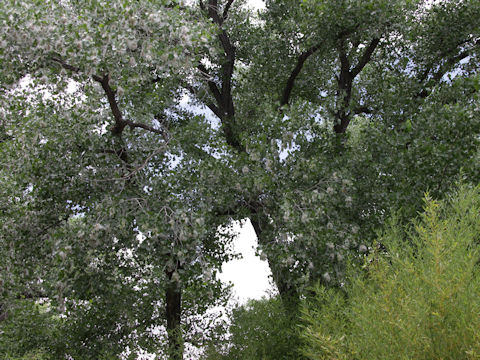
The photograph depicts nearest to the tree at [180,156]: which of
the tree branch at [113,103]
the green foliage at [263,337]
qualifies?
the tree branch at [113,103]

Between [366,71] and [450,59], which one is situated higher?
[366,71]

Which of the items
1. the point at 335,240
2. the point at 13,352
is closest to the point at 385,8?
the point at 335,240

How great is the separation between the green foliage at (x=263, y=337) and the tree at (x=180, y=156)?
0.58 m

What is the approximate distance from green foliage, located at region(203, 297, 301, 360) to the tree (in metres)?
0.58

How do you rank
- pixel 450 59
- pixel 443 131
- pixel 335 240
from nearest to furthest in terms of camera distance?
pixel 335 240 → pixel 443 131 → pixel 450 59

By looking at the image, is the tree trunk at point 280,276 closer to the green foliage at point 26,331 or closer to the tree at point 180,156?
the tree at point 180,156

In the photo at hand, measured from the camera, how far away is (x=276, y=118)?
9.00 m

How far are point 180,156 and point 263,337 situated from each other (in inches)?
158

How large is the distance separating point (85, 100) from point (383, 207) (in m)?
6.55

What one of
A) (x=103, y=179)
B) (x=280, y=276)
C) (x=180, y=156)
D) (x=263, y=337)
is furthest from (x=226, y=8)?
(x=263, y=337)

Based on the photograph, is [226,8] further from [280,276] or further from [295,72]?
[280,276]

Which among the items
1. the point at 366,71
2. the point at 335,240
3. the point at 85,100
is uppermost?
the point at 366,71

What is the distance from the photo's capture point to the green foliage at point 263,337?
827cm

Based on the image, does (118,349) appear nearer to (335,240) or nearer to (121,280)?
(121,280)
